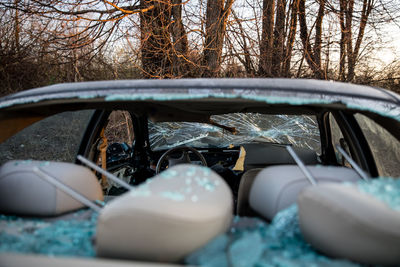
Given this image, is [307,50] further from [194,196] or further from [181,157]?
[194,196]

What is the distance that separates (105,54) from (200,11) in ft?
8.49

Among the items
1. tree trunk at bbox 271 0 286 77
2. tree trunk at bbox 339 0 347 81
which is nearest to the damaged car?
tree trunk at bbox 271 0 286 77

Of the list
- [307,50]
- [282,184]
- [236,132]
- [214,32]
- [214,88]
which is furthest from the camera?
[307,50]

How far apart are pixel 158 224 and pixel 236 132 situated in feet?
9.87

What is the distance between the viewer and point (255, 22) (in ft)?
26.6

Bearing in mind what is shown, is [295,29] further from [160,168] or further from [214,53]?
[160,168]

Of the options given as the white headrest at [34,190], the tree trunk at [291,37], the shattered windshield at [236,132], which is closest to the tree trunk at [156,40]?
the tree trunk at [291,37]

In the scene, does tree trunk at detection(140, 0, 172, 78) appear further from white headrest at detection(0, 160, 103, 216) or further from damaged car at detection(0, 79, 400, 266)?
white headrest at detection(0, 160, 103, 216)

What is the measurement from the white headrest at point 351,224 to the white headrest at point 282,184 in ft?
0.84

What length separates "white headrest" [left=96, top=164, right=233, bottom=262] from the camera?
2.83 ft

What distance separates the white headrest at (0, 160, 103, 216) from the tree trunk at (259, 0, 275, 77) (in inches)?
286

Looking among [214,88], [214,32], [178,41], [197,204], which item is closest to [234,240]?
[197,204]

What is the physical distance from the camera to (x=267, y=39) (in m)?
8.10

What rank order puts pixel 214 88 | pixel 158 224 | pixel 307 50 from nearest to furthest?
pixel 158 224 < pixel 214 88 < pixel 307 50
